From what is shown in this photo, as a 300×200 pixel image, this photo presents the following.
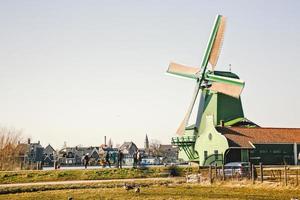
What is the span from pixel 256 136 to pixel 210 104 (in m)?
8.11

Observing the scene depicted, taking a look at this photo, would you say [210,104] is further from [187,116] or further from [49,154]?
[49,154]

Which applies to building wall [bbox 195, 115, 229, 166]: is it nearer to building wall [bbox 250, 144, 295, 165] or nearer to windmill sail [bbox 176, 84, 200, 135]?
windmill sail [bbox 176, 84, 200, 135]

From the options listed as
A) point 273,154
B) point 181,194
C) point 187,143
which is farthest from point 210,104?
point 181,194

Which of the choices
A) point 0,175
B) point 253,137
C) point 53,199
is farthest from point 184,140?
point 53,199

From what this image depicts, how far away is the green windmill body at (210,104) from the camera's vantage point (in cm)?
5309

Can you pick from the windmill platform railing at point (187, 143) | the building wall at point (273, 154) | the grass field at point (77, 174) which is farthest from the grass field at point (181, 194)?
the windmill platform railing at point (187, 143)

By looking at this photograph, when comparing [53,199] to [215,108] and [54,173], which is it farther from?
[215,108]

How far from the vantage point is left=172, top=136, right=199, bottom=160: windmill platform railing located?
55062 millimetres

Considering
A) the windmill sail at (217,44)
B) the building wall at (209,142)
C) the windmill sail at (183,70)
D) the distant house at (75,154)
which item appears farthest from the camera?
the distant house at (75,154)

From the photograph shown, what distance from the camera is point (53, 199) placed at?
20.2 m

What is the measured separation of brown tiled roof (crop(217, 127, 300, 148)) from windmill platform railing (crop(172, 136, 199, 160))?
5944 mm

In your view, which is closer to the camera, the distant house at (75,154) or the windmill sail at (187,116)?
the windmill sail at (187,116)

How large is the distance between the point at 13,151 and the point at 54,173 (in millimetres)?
22983

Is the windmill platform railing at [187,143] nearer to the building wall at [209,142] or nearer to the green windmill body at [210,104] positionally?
the green windmill body at [210,104]
